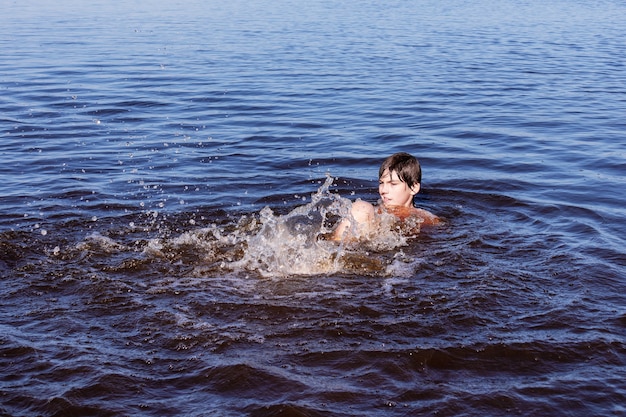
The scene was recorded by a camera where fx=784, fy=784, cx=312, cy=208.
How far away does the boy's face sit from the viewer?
812 centimetres

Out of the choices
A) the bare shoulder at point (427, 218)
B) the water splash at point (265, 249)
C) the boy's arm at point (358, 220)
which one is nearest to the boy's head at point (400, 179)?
the bare shoulder at point (427, 218)

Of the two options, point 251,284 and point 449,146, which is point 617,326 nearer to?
point 251,284

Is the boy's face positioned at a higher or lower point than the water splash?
higher

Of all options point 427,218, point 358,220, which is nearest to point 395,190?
point 427,218

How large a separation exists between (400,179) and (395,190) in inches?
5.1

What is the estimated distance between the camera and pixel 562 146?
1117 centimetres

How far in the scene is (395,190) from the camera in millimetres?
8133

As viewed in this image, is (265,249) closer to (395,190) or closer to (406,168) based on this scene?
(395,190)

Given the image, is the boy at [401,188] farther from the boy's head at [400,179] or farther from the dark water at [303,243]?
the dark water at [303,243]

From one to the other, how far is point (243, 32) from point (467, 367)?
20.7 metres

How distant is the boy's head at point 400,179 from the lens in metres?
8.08

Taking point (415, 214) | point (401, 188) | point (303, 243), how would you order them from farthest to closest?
point (401, 188)
point (415, 214)
point (303, 243)

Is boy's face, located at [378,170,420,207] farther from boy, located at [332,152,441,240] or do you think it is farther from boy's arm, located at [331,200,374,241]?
boy's arm, located at [331,200,374,241]

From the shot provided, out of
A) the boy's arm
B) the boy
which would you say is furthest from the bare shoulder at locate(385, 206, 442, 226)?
the boy's arm
